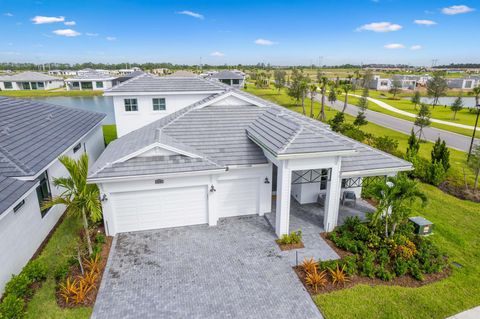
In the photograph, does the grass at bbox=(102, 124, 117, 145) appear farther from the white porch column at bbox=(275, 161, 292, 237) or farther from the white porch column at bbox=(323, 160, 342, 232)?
the white porch column at bbox=(323, 160, 342, 232)

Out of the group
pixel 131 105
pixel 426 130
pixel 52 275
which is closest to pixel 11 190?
pixel 52 275

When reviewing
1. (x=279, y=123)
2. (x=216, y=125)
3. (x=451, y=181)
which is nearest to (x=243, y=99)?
(x=216, y=125)

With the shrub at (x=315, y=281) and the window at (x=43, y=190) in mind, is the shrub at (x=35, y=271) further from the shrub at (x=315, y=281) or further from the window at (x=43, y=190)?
the shrub at (x=315, y=281)

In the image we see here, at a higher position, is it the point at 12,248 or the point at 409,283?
the point at 12,248

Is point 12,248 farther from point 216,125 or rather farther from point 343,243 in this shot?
point 343,243

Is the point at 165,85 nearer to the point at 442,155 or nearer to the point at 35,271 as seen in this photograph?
the point at 35,271

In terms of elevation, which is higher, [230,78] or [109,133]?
[230,78]
